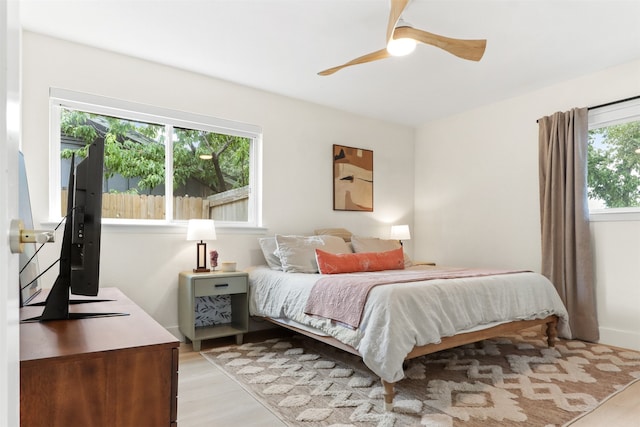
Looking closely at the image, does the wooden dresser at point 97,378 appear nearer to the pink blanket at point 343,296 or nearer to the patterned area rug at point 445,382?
the patterned area rug at point 445,382

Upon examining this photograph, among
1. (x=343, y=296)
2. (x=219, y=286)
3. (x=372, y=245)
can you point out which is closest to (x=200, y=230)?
(x=219, y=286)

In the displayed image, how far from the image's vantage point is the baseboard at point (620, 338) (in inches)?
129

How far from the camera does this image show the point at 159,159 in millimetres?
3539

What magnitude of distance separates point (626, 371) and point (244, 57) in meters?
3.75

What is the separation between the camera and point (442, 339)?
7.78 ft

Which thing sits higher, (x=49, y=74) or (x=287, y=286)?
(x=49, y=74)

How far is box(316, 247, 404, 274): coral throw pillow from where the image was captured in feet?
10.6

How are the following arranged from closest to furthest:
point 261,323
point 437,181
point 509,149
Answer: point 261,323 → point 509,149 → point 437,181

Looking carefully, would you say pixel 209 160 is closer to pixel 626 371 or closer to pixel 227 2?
pixel 227 2

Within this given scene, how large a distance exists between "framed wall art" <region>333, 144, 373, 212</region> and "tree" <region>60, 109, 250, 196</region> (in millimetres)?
1090

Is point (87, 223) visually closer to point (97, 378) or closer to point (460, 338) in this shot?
point (97, 378)

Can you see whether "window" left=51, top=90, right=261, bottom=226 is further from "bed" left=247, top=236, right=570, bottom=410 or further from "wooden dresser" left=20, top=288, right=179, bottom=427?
"wooden dresser" left=20, top=288, right=179, bottom=427

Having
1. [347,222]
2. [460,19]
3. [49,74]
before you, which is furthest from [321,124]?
[49,74]


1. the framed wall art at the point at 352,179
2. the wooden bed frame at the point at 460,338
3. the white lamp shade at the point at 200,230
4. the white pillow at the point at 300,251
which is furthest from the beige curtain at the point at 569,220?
the white lamp shade at the point at 200,230
